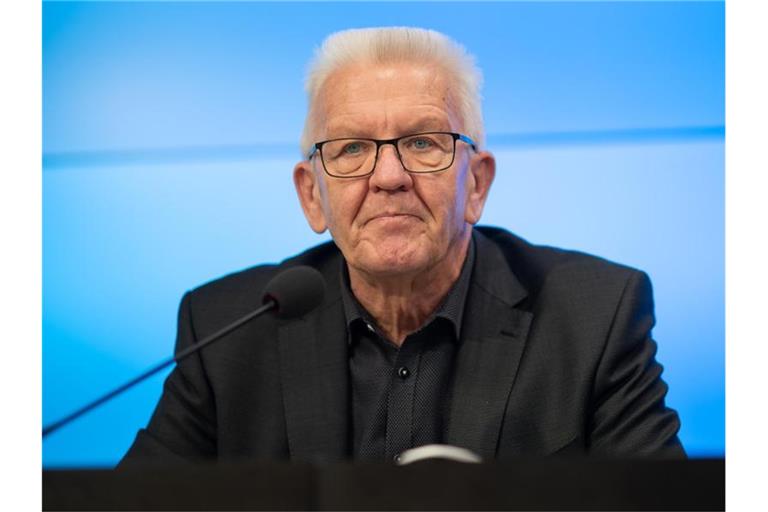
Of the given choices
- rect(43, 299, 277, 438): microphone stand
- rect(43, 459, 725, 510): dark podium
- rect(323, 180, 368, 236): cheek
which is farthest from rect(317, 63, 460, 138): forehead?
rect(43, 459, 725, 510): dark podium

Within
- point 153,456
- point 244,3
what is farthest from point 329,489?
point 244,3

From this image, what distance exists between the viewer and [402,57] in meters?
1.84

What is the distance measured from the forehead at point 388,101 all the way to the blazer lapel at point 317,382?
0.40 meters

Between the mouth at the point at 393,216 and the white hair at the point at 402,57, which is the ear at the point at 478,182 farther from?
the mouth at the point at 393,216

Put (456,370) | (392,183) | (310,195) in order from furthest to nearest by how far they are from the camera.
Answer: (310,195), (456,370), (392,183)

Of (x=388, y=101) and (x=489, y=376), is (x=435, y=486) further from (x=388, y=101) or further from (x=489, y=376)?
(x=388, y=101)

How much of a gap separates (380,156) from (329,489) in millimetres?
907

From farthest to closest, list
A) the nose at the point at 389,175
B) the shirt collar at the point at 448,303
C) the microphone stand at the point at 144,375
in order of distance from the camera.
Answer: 1. the shirt collar at the point at 448,303
2. the nose at the point at 389,175
3. the microphone stand at the point at 144,375

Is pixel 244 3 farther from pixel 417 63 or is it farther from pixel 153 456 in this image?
pixel 153 456

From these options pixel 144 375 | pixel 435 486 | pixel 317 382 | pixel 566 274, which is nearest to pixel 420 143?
pixel 566 274

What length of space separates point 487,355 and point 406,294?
21 cm

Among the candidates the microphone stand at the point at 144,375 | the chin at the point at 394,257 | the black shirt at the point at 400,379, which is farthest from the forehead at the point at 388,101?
the microphone stand at the point at 144,375

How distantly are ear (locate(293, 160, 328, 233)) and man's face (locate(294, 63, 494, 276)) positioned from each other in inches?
2.6

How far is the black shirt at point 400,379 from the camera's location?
5.96ft
